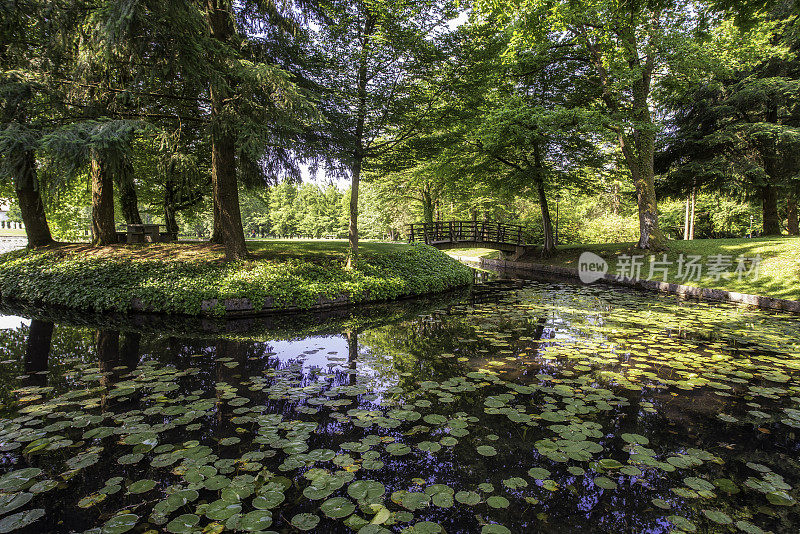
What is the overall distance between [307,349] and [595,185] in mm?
19591

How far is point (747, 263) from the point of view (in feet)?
40.2

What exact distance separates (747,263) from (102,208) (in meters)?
21.5

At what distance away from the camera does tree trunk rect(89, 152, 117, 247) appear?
11445mm

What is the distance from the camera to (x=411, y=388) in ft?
13.6

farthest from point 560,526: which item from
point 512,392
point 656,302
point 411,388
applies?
point 656,302

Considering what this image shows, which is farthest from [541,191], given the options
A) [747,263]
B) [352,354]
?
[352,354]

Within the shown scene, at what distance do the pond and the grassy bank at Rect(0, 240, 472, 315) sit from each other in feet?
6.95

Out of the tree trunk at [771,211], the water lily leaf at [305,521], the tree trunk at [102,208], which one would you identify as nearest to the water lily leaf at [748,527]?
the water lily leaf at [305,521]

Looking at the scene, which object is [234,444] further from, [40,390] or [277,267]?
[277,267]

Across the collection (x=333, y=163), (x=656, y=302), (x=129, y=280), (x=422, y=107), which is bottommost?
(x=656, y=302)

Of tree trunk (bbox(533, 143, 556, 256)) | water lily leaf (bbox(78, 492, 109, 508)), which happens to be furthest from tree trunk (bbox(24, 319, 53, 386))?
tree trunk (bbox(533, 143, 556, 256))

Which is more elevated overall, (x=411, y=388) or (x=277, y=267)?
(x=277, y=267)

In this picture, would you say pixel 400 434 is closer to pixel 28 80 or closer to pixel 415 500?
pixel 415 500

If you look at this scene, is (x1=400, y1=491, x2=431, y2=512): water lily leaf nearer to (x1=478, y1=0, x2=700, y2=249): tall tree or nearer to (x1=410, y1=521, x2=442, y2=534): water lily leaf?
(x1=410, y1=521, x2=442, y2=534): water lily leaf
